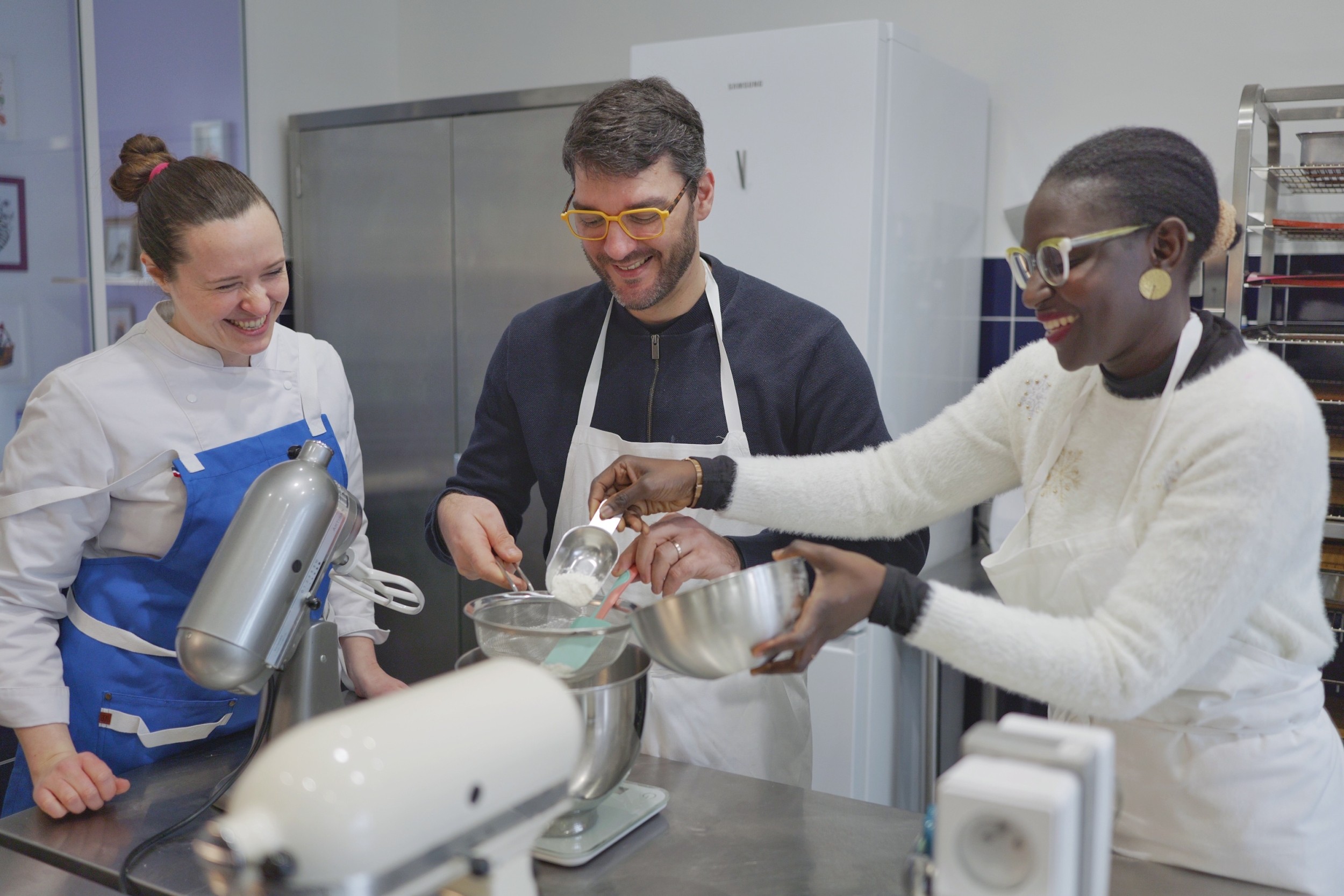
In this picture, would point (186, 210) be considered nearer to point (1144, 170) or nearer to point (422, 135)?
point (1144, 170)

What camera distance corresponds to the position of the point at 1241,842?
1074 mm

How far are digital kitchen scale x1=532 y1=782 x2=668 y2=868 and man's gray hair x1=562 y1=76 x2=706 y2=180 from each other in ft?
2.61

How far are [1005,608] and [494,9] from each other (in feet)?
10.1

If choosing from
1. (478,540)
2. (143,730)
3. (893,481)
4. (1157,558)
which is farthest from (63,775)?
(1157,558)

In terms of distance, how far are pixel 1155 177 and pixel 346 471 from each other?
3.89ft

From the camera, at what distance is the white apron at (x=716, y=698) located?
1492mm

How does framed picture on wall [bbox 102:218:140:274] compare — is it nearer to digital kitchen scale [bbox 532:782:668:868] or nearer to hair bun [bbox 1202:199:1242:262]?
digital kitchen scale [bbox 532:782:668:868]

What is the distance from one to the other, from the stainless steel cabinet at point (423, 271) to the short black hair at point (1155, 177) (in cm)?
191

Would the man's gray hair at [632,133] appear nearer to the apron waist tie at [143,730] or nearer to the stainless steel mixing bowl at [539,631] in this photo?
the stainless steel mixing bowl at [539,631]

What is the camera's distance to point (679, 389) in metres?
1.61

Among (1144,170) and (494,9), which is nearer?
(1144,170)

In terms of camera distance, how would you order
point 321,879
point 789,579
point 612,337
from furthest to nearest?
1. point 612,337
2. point 789,579
3. point 321,879

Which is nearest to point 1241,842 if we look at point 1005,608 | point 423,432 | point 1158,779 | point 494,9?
point 1158,779

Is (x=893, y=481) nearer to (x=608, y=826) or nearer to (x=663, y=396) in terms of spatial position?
(x=663, y=396)
